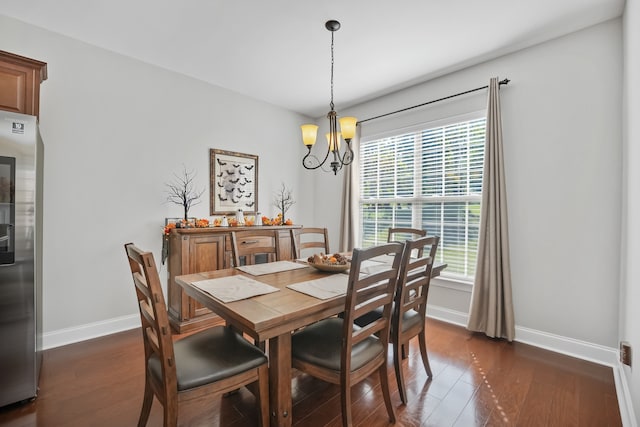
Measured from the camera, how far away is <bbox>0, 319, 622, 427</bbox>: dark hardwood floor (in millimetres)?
1694

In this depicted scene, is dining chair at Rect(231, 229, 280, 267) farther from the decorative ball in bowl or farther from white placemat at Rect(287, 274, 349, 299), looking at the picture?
white placemat at Rect(287, 274, 349, 299)

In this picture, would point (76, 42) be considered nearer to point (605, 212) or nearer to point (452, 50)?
point (452, 50)

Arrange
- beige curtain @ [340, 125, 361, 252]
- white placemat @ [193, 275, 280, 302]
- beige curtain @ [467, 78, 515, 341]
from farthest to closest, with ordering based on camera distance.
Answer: beige curtain @ [340, 125, 361, 252], beige curtain @ [467, 78, 515, 341], white placemat @ [193, 275, 280, 302]

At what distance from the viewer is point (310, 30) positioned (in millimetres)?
2500

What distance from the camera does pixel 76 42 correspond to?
8.80 feet

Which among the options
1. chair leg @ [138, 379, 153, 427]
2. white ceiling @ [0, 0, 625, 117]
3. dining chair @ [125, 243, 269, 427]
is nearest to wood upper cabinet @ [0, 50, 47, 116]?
white ceiling @ [0, 0, 625, 117]

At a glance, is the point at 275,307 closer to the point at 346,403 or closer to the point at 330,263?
the point at 346,403

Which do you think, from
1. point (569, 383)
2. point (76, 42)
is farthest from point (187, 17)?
point (569, 383)

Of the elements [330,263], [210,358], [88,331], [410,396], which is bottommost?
[410,396]

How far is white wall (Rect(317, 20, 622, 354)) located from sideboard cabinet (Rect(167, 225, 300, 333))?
9.27 ft

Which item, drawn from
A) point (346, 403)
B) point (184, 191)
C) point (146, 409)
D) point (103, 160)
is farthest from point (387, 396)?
point (103, 160)

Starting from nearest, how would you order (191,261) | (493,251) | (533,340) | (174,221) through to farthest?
(533,340) → (493,251) → (191,261) → (174,221)

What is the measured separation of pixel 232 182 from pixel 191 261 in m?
1.24

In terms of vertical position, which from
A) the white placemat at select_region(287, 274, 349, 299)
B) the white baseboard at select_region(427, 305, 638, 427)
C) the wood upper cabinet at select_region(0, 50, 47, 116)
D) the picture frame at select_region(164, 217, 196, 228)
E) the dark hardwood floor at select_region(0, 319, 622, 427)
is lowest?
the dark hardwood floor at select_region(0, 319, 622, 427)
